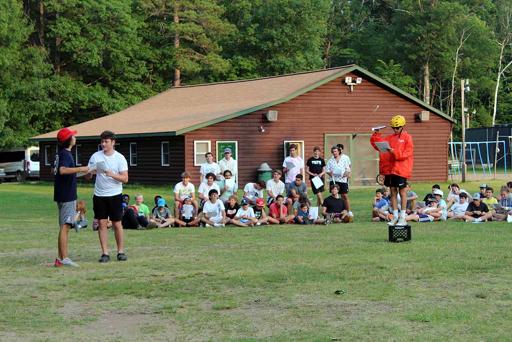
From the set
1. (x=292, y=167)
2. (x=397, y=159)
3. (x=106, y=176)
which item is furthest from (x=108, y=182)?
(x=292, y=167)

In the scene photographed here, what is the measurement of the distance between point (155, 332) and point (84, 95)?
48.9m

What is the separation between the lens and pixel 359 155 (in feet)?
133

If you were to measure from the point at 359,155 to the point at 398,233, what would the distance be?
83.4 ft

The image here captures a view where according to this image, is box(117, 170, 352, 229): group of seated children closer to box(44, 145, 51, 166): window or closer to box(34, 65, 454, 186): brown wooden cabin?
box(34, 65, 454, 186): brown wooden cabin

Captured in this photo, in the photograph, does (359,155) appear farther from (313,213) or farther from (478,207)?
(313,213)

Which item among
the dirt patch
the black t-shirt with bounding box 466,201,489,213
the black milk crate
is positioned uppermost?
the black t-shirt with bounding box 466,201,489,213

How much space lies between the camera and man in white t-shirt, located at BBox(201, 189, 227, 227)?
20.1 meters

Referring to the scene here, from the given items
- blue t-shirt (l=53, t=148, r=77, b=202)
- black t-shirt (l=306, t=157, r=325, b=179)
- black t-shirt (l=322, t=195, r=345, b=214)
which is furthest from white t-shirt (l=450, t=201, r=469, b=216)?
blue t-shirt (l=53, t=148, r=77, b=202)

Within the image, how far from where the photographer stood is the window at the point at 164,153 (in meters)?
39.1

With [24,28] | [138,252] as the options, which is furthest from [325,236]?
[24,28]

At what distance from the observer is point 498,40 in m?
84.7

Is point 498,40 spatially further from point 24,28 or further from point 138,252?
point 138,252

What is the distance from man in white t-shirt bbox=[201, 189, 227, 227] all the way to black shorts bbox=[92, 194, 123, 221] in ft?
24.1

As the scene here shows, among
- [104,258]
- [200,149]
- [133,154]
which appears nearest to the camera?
[104,258]
